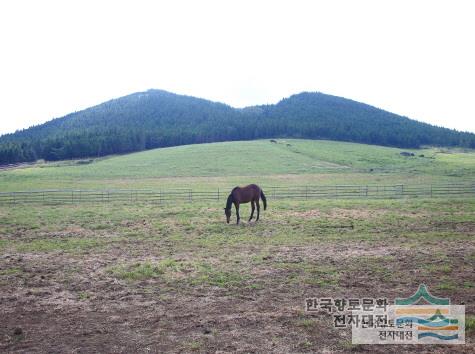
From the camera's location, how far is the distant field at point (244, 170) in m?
44.2

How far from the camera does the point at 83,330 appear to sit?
6.56 meters

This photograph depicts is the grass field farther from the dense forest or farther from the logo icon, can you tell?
the dense forest

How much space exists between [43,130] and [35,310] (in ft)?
533

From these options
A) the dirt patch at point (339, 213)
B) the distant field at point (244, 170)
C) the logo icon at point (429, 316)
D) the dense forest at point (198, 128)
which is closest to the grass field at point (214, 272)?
the dirt patch at point (339, 213)

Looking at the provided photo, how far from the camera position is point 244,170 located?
179 ft

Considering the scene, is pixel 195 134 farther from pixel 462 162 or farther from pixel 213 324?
pixel 213 324

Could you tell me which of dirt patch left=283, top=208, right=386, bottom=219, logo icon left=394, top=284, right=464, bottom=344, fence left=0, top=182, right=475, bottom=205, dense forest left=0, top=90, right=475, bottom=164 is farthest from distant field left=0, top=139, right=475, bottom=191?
logo icon left=394, top=284, right=464, bottom=344

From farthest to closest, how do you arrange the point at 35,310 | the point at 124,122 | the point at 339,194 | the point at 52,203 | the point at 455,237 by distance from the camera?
the point at 124,122
the point at 339,194
the point at 52,203
the point at 455,237
the point at 35,310

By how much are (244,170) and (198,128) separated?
6238cm

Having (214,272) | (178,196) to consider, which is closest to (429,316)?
(214,272)

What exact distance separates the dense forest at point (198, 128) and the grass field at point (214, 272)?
71507 millimetres

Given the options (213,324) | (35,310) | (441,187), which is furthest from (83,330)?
(441,187)

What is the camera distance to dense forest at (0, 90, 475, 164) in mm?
86125

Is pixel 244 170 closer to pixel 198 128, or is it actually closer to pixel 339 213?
A: pixel 339 213
